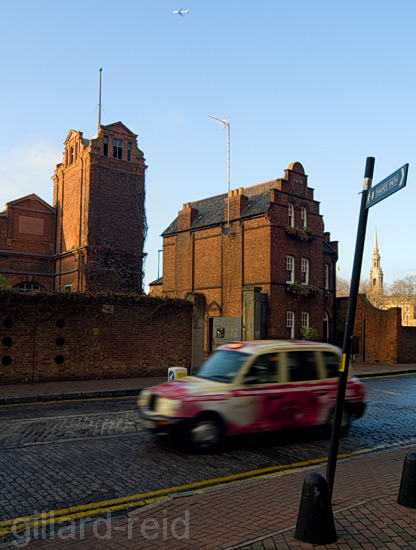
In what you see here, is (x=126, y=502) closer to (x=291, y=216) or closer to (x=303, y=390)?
(x=303, y=390)

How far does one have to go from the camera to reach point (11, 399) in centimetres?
1254

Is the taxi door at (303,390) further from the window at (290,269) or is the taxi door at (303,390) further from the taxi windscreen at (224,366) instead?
the window at (290,269)

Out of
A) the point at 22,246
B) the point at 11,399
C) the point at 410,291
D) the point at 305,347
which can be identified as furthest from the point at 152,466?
the point at 410,291

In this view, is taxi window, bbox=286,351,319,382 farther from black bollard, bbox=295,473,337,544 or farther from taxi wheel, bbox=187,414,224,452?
black bollard, bbox=295,473,337,544

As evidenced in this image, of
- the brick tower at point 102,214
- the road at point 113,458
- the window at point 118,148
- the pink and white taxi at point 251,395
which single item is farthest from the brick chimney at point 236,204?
the pink and white taxi at point 251,395

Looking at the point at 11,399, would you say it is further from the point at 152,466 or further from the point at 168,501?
the point at 168,501

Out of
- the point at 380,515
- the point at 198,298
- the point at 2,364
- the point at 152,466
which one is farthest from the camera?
the point at 198,298

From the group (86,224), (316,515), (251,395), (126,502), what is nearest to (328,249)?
(86,224)

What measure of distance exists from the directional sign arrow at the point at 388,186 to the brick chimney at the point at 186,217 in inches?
1228

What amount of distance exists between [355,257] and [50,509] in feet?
13.9

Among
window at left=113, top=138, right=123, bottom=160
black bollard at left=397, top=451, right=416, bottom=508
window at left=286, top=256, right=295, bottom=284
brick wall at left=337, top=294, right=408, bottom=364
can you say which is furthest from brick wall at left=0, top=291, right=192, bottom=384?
window at left=113, top=138, right=123, bottom=160

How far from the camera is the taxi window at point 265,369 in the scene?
820 cm

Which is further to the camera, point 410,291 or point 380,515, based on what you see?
point 410,291

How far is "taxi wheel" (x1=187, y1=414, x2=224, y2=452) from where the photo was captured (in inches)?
295
